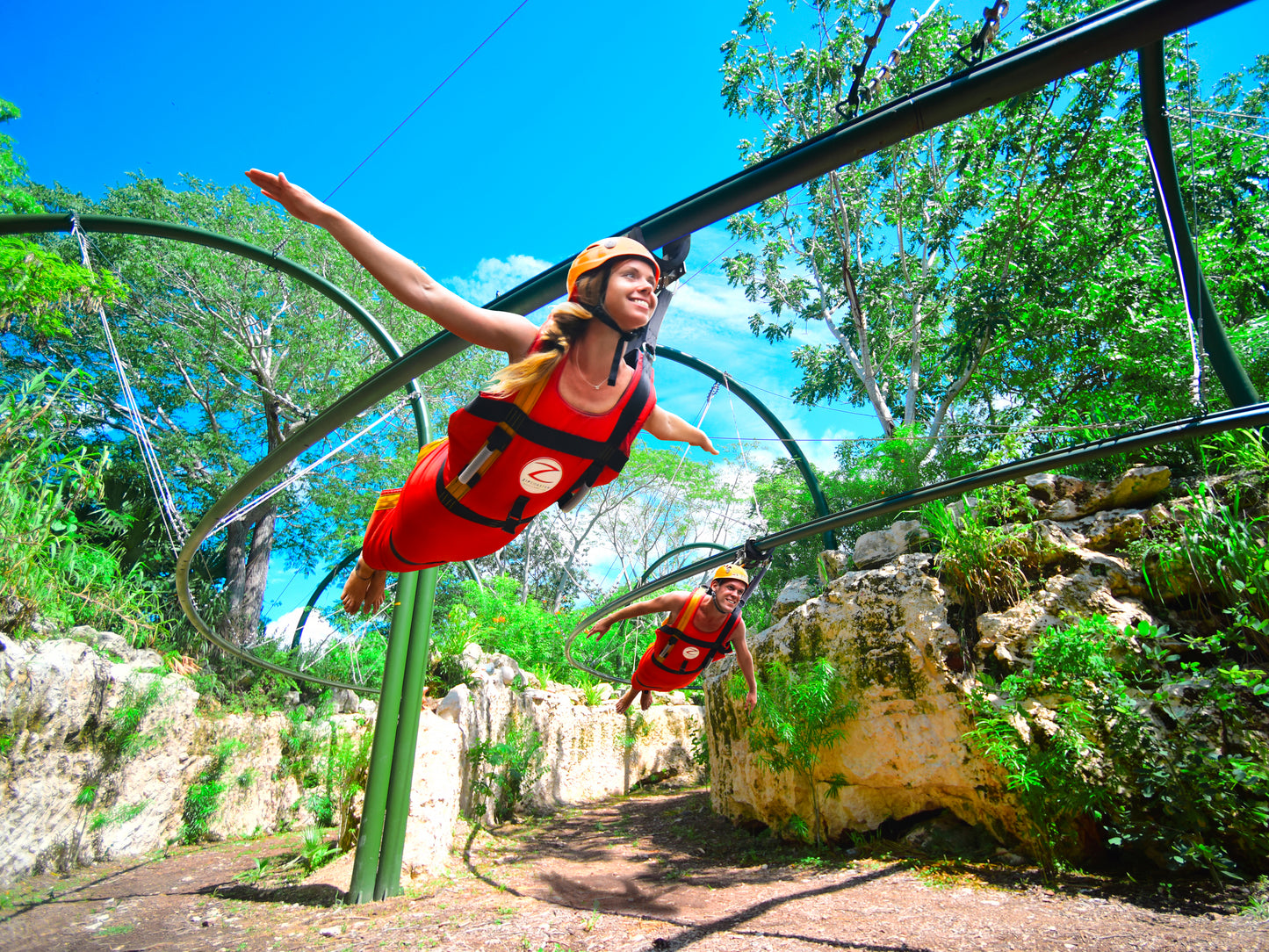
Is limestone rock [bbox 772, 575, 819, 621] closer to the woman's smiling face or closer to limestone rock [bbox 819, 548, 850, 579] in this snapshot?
limestone rock [bbox 819, 548, 850, 579]

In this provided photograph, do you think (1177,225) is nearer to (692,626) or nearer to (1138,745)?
(1138,745)

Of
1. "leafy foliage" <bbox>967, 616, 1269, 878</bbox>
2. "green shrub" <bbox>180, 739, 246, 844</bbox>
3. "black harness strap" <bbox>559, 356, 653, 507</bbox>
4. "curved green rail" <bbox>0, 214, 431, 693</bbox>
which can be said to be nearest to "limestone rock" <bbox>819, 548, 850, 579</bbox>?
"leafy foliage" <bbox>967, 616, 1269, 878</bbox>

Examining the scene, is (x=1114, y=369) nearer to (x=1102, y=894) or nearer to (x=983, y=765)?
(x=983, y=765)

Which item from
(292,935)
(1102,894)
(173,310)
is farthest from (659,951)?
(173,310)

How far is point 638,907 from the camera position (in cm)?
568

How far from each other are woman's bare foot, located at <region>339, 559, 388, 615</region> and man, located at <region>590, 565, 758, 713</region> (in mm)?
2510

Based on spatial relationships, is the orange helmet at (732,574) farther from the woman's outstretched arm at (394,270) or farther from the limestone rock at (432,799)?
the limestone rock at (432,799)

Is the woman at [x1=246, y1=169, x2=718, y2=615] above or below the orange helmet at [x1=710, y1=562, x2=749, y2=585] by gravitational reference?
below

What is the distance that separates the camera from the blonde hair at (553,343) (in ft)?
4.97

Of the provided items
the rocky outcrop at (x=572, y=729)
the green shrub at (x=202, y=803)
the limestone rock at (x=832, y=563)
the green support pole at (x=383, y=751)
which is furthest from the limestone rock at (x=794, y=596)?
the green shrub at (x=202, y=803)

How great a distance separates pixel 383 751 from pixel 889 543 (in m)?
5.78

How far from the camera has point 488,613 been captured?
47.7ft

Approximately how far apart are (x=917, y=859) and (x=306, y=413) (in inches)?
515

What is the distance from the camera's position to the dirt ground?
4.28 metres
